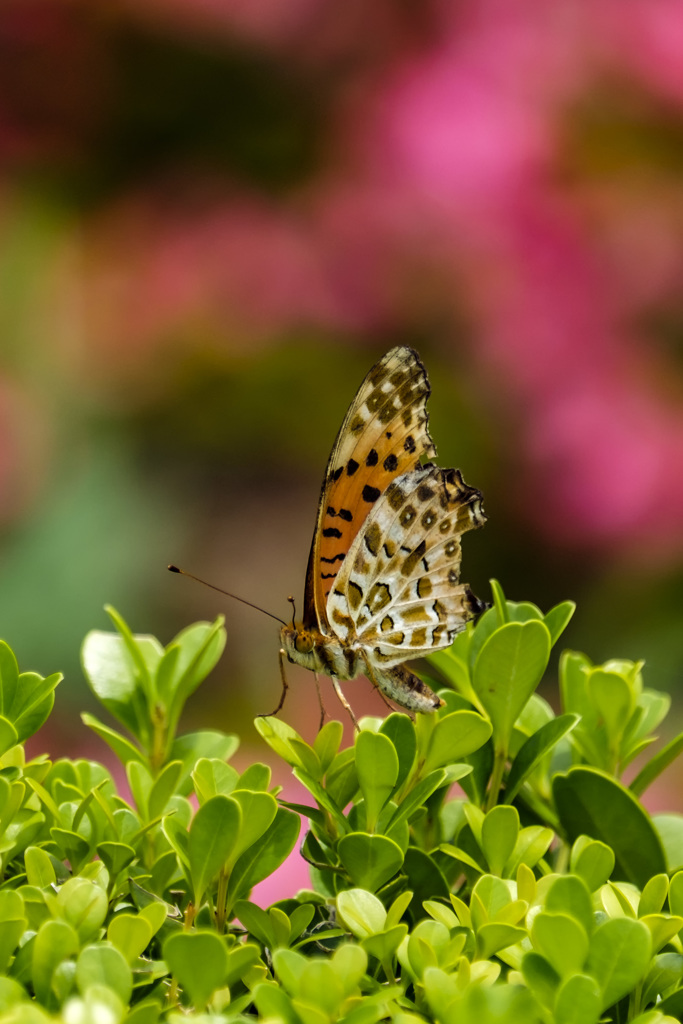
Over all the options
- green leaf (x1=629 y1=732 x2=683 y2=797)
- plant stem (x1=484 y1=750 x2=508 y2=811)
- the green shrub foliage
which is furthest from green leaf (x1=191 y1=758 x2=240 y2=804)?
green leaf (x1=629 y1=732 x2=683 y2=797)

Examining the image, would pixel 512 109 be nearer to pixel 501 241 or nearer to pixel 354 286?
pixel 501 241

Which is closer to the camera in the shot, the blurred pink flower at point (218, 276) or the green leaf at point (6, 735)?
the green leaf at point (6, 735)

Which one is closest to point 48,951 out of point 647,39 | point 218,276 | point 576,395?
Result: point 576,395

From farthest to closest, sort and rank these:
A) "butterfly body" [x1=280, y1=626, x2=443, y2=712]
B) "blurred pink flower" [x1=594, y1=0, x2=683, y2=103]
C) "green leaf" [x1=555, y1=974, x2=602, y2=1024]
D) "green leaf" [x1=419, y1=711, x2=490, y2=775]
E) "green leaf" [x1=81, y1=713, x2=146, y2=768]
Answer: "blurred pink flower" [x1=594, y1=0, x2=683, y2=103] < "butterfly body" [x1=280, y1=626, x2=443, y2=712] < "green leaf" [x1=81, y1=713, x2=146, y2=768] < "green leaf" [x1=419, y1=711, x2=490, y2=775] < "green leaf" [x1=555, y1=974, x2=602, y2=1024]

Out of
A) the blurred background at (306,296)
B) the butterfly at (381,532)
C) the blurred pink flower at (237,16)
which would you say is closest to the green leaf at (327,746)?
the butterfly at (381,532)

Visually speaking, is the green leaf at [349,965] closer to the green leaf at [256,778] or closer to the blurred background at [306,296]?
the green leaf at [256,778]

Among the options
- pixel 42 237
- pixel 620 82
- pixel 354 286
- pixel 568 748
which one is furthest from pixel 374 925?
pixel 42 237

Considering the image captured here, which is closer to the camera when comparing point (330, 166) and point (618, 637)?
point (618, 637)

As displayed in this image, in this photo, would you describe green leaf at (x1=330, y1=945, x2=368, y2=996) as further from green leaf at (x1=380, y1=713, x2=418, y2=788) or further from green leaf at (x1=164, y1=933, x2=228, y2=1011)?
green leaf at (x1=380, y1=713, x2=418, y2=788)
